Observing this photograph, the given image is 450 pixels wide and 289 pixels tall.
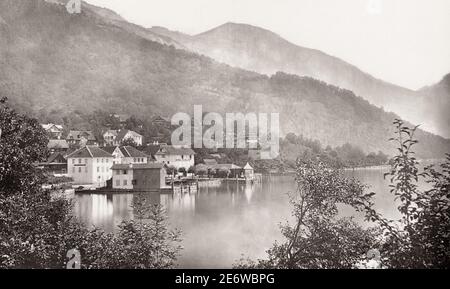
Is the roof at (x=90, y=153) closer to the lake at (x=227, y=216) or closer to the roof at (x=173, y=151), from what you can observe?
the lake at (x=227, y=216)

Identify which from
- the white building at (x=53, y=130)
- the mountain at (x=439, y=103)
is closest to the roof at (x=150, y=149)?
the white building at (x=53, y=130)

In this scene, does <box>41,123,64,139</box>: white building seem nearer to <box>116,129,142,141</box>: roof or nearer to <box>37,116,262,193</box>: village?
<box>37,116,262,193</box>: village

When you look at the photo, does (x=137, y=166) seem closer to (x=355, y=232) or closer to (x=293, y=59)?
(x=293, y=59)

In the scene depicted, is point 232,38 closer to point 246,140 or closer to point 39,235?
point 246,140

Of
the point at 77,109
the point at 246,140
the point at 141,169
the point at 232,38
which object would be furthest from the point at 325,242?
the point at 77,109

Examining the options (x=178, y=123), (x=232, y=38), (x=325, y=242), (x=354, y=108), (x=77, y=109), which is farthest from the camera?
(x=77, y=109)

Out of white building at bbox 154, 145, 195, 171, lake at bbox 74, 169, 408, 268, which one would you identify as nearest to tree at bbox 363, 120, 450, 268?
lake at bbox 74, 169, 408, 268

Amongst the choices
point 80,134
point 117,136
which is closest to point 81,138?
point 80,134
